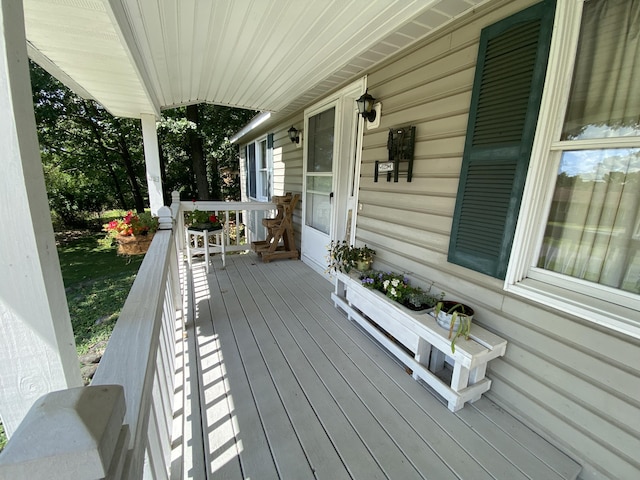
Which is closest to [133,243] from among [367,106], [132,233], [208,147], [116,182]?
[132,233]

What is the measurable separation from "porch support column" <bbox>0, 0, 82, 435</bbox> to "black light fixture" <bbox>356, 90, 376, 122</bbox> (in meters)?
2.59

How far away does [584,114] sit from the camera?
55.5 inches

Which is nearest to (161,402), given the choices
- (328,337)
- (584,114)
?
(328,337)

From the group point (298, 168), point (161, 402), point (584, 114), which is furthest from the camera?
point (298, 168)

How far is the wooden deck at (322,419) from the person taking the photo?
1414 millimetres

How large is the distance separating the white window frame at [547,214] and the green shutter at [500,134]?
0.14ft

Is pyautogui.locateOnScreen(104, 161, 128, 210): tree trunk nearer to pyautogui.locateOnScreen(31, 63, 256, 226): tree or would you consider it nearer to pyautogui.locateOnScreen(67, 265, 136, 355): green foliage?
pyautogui.locateOnScreen(31, 63, 256, 226): tree

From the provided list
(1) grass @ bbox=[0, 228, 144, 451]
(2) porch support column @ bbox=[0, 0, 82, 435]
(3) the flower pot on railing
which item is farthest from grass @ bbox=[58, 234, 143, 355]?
(2) porch support column @ bbox=[0, 0, 82, 435]

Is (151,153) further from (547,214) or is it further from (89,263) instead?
(89,263)

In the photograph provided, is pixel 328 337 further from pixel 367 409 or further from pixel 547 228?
pixel 547 228

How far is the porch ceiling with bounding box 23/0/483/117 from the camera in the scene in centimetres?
159

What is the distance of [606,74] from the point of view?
4.35ft

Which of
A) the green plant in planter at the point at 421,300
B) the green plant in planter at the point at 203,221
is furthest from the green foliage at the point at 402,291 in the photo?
the green plant in planter at the point at 203,221

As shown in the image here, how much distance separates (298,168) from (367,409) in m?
3.81
